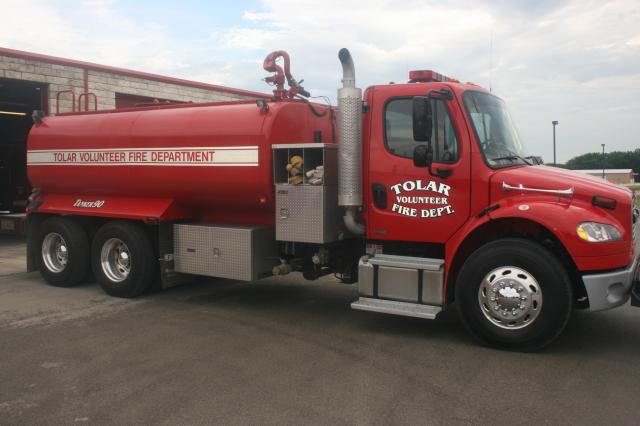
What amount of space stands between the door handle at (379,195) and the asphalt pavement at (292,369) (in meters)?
1.43

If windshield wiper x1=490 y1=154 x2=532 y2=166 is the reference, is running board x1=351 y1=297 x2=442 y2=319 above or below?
below

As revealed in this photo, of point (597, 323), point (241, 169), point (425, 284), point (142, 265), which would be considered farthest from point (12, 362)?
point (597, 323)

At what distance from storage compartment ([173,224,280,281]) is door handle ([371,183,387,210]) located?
168 cm

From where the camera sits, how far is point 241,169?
7.04m

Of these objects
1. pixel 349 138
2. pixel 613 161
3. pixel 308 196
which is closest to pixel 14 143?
pixel 308 196

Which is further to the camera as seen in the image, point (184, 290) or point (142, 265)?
point (184, 290)

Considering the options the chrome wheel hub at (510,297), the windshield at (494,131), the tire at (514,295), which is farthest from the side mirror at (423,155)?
the chrome wheel hub at (510,297)

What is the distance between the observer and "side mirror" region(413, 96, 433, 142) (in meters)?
5.64

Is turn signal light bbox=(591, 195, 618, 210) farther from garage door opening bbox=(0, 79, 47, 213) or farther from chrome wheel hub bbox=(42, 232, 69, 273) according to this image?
garage door opening bbox=(0, 79, 47, 213)

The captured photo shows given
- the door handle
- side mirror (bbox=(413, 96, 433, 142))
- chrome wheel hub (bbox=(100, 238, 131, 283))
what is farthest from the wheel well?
chrome wheel hub (bbox=(100, 238, 131, 283))

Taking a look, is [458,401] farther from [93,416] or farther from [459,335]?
[93,416]

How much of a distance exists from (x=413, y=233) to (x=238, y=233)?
234 centimetres

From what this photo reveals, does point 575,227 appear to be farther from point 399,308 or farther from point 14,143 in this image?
point 14,143

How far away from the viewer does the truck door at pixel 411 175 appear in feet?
19.2
